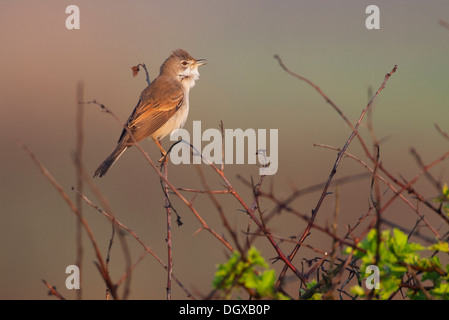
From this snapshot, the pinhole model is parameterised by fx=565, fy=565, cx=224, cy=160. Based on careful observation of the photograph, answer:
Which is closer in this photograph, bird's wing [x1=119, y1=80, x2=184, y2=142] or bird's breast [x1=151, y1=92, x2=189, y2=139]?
bird's wing [x1=119, y1=80, x2=184, y2=142]

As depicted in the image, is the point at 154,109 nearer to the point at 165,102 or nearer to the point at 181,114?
the point at 165,102

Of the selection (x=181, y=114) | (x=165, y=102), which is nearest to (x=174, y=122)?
(x=181, y=114)

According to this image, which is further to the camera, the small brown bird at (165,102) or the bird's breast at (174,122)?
the bird's breast at (174,122)

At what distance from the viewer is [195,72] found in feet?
22.9

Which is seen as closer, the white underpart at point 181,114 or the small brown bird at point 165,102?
the small brown bird at point 165,102

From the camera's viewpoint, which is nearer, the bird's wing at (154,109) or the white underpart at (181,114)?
the bird's wing at (154,109)

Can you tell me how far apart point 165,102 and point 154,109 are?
19 cm

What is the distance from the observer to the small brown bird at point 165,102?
6.25 metres

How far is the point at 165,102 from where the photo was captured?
21.2 feet

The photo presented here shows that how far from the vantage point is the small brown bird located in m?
6.25

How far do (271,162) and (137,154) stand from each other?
36.4 ft

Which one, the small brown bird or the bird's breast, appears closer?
the small brown bird
